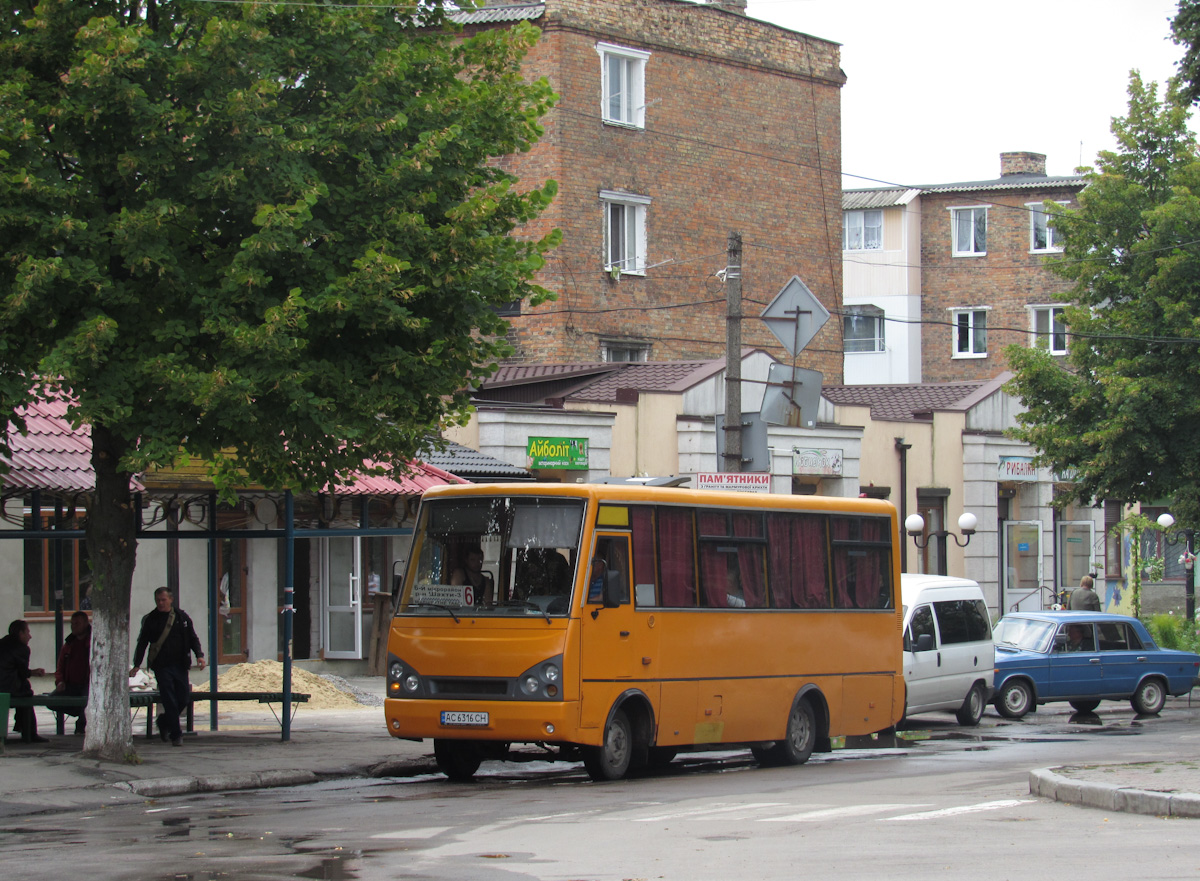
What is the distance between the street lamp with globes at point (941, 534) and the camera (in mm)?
31750

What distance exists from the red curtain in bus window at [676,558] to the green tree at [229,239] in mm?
2341

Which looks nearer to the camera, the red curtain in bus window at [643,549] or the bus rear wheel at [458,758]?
the red curtain in bus window at [643,549]

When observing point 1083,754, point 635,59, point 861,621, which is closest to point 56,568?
point 861,621

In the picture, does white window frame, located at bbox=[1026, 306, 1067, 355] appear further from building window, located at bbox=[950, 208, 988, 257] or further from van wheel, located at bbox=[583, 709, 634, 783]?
van wheel, located at bbox=[583, 709, 634, 783]

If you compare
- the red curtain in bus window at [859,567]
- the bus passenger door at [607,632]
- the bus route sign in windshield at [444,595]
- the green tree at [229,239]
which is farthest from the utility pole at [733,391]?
the bus route sign in windshield at [444,595]

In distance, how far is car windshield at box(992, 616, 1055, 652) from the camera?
24.4m

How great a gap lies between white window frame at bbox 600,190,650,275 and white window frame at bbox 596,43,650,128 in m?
1.81

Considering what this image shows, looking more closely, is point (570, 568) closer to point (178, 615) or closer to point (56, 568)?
point (178, 615)

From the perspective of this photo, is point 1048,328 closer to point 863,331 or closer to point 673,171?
point 863,331

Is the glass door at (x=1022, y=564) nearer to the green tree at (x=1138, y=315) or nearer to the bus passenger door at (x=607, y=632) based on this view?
the green tree at (x=1138, y=315)

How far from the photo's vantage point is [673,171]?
40312mm

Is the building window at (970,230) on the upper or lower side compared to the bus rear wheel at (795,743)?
upper

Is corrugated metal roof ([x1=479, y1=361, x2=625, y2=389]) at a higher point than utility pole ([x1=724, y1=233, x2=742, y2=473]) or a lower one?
higher

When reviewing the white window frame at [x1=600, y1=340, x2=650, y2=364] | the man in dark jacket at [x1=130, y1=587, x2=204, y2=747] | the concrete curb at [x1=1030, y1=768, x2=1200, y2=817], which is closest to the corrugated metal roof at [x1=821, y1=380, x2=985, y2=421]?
the white window frame at [x1=600, y1=340, x2=650, y2=364]
